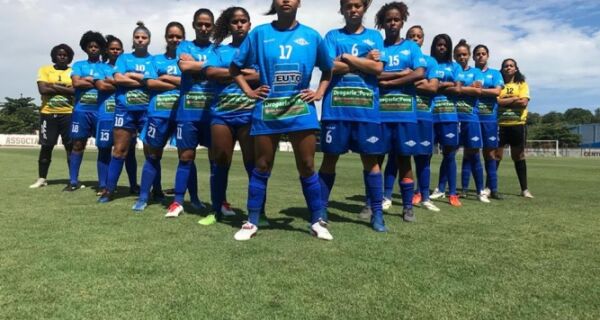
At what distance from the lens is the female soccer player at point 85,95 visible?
7695mm

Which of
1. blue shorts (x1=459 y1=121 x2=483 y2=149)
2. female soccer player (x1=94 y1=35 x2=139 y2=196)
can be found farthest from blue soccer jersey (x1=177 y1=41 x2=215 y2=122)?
blue shorts (x1=459 y1=121 x2=483 y2=149)

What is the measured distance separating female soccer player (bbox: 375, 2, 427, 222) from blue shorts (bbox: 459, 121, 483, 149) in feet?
8.05

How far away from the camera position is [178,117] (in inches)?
216

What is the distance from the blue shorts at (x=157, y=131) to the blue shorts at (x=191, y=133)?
471 millimetres

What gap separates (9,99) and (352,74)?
340 feet

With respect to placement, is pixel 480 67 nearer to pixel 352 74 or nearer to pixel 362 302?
pixel 352 74

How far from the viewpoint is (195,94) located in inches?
212

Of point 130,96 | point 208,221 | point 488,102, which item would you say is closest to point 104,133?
point 130,96

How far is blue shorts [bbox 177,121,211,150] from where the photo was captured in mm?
5504

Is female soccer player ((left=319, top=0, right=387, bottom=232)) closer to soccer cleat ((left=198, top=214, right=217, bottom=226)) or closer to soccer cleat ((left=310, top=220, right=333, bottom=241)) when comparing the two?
soccer cleat ((left=310, top=220, right=333, bottom=241))

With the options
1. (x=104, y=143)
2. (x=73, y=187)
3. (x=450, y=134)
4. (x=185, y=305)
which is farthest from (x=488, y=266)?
(x=73, y=187)

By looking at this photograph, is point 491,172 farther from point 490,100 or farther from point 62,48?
point 62,48

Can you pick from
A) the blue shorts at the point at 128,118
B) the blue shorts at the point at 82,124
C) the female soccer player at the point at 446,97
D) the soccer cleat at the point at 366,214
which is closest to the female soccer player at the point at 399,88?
the soccer cleat at the point at 366,214

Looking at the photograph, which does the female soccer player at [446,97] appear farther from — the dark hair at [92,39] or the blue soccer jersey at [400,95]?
the dark hair at [92,39]
